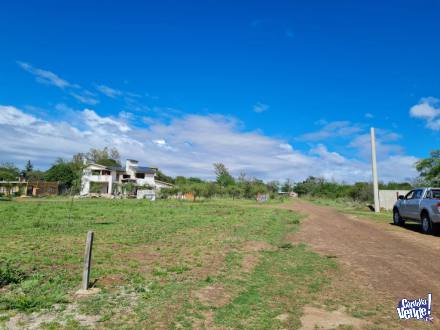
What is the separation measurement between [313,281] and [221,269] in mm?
1938

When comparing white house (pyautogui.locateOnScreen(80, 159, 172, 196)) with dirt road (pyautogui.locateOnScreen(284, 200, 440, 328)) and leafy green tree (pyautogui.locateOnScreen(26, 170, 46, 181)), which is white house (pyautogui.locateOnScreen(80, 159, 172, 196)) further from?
dirt road (pyautogui.locateOnScreen(284, 200, 440, 328))

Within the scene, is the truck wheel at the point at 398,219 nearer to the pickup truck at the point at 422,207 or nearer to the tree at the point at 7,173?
the pickup truck at the point at 422,207

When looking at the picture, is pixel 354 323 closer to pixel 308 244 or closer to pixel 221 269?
pixel 221 269

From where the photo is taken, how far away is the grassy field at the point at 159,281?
15.1 ft

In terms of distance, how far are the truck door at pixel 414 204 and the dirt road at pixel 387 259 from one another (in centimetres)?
249

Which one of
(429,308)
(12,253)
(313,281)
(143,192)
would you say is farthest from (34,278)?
(143,192)

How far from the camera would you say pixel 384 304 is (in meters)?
5.34

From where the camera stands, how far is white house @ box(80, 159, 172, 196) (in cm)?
6288

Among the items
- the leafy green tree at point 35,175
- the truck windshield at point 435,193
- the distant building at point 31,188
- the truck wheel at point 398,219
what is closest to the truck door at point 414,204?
the truck windshield at point 435,193

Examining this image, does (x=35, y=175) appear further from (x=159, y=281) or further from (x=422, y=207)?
(x=159, y=281)

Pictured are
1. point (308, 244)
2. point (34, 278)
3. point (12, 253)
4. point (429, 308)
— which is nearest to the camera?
point (429, 308)

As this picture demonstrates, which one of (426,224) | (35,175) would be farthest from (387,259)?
(35,175)

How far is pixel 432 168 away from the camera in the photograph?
1432 inches

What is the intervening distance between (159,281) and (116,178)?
219ft
